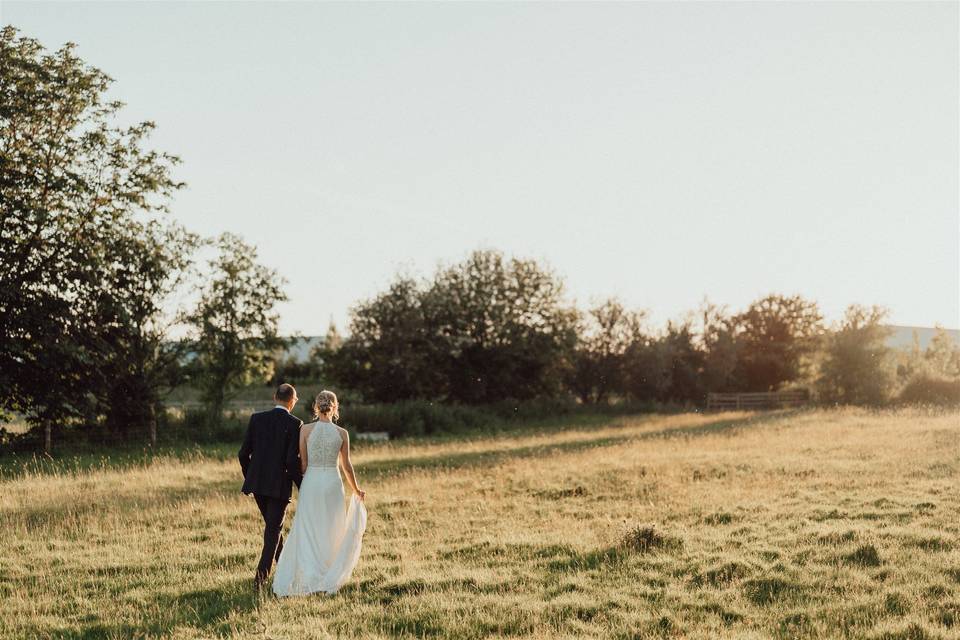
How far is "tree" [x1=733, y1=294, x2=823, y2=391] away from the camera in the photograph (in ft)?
184

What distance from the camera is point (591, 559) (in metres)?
10.3

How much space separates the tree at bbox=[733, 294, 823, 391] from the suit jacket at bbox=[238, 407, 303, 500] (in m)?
50.9

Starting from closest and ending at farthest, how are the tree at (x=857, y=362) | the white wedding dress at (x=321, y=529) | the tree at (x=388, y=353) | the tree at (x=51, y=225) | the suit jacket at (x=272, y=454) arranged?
the white wedding dress at (x=321, y=529) → the suit jacket at (x=272, y=454) → the tree at (x=51, y=225) → the tree at (x=388, y=353) → the tree at (x=857, y=362)

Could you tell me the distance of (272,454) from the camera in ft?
29.8

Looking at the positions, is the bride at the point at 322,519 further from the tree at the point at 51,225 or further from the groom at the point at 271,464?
the tree at the point at 51,225

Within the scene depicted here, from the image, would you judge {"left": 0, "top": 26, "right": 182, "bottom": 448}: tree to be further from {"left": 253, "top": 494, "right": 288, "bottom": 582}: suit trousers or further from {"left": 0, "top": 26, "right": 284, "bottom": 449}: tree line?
{"left": 253, "top": 494, "right": 288, "bottom": 582}: suit trousers

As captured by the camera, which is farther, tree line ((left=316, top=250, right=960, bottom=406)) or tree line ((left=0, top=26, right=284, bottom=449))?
tree line ((left=316, top=250, right=960, bottom=406))

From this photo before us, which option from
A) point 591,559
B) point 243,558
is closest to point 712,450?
point 591,559

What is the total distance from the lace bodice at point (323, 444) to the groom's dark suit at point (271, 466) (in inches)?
11.1

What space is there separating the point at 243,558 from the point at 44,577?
2.36 metres

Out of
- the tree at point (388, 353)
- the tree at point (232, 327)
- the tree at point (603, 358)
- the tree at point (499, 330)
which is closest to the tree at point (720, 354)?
the tree at point (603, 358)

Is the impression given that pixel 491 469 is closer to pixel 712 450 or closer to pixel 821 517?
pixel 712 450

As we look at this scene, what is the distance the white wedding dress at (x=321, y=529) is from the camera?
872cm

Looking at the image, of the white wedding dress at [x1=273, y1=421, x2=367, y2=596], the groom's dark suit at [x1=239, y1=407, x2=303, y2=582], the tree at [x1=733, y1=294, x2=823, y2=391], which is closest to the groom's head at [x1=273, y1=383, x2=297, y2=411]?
the groom's dark suit at [x1=239, y1=407, x2=303, y2=582]
